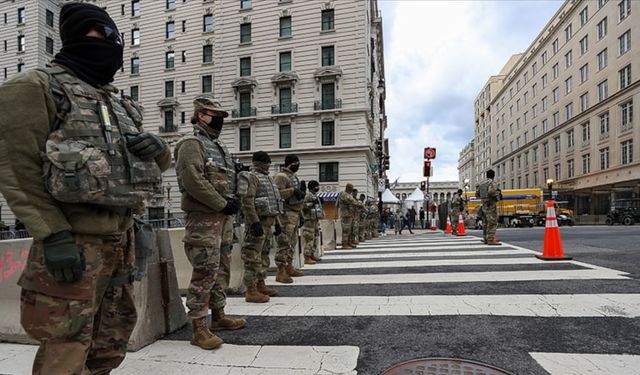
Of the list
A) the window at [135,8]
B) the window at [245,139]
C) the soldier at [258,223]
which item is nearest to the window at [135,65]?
the window at [135,8]

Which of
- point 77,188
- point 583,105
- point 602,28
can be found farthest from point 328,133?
point 583,105

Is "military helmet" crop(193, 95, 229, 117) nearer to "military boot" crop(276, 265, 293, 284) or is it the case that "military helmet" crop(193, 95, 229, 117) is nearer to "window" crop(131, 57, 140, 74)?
"military boot" crop(276, 265, 293, 284)

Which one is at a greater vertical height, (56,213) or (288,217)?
(56,213)

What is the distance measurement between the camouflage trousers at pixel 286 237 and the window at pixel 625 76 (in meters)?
42.5

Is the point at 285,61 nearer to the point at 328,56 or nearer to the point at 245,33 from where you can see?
the point at 328,56

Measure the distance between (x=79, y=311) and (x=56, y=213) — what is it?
0.48 m

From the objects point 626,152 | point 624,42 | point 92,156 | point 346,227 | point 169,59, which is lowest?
point 346,227

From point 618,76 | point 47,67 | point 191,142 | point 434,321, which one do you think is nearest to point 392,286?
point 434,321

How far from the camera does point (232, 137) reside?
3388 cm

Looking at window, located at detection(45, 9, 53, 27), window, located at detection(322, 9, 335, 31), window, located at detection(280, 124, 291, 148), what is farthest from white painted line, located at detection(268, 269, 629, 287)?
window, located at detection(45, 9, 53, 27)

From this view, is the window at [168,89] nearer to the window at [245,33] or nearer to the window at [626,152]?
the window at [245,33]

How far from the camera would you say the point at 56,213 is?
167 cm

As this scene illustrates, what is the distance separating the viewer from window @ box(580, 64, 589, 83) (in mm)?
41875

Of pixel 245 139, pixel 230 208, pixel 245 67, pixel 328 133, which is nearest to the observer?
pixel 230 208
